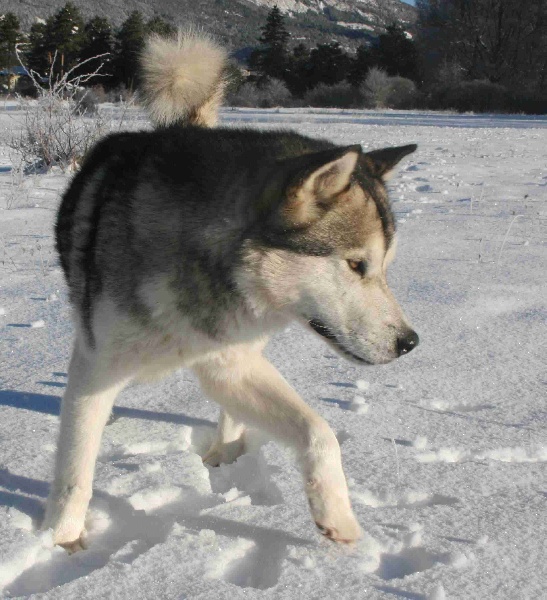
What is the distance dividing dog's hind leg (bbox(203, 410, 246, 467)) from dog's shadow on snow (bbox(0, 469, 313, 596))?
353 millimetres

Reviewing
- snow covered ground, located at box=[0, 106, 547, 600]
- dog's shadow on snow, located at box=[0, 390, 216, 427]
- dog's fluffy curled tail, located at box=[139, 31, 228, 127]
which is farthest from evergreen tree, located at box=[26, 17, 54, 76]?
dog's shadow on snow, located at box=[0, 390, 216, 427]

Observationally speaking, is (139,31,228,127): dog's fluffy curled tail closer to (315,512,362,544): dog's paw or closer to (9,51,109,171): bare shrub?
(315,512,362,544): dog's paw

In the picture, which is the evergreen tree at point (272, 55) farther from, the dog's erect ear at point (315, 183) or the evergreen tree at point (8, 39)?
the dog's erect ear at point (315, 183)

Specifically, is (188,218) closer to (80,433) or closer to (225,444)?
(80,433)

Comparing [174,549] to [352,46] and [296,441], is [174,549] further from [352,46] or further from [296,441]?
[352,46]

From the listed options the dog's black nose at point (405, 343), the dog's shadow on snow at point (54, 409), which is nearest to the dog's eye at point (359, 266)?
the dog's black nose at point (405, 343)

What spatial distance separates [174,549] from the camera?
181 centimetres

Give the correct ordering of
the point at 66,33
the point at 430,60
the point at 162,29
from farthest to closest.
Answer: the point at 430,60
the point at 66,33
the point at 162,29

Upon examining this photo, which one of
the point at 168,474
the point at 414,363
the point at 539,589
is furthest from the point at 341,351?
the point at 414,363

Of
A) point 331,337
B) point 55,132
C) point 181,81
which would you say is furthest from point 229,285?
point 55,132

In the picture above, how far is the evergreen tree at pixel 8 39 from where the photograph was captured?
105ft

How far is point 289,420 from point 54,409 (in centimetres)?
105

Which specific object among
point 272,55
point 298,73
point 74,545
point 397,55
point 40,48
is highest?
point 397,55

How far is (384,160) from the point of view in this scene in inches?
95.5
